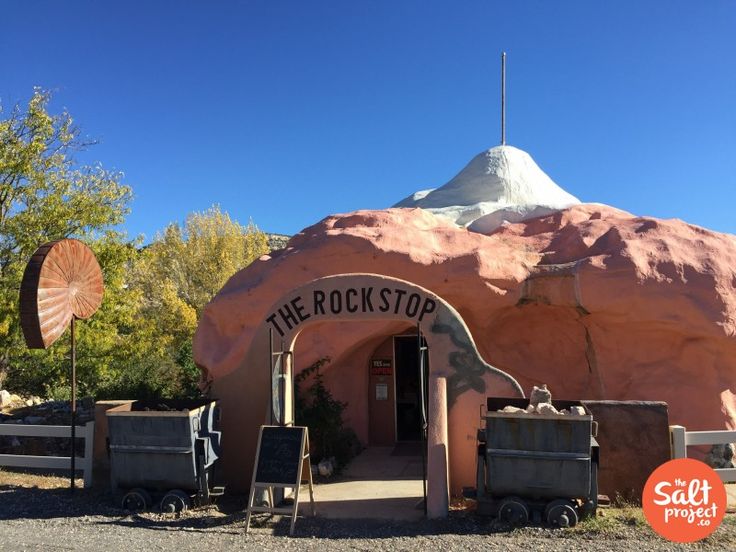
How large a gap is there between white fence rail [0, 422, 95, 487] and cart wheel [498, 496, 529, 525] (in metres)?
5.40

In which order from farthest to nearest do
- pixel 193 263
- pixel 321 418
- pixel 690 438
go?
pixel 193 263, pixel 321 418, pixel 690 438

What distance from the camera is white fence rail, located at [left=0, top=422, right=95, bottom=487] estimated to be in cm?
780

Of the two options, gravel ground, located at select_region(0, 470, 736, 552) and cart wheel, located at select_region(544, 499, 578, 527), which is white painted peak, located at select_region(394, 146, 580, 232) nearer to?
cart wheel, located at select_region(544, 499, 578, 527)

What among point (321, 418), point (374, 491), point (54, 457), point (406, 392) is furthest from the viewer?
point (406, 392)

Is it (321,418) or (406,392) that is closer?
(321,418)

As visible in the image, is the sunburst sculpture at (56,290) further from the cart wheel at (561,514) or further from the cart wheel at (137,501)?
the cart wheel at (561,514)

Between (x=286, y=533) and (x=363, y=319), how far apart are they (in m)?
2.55

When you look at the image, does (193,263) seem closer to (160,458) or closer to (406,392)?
(406,392)

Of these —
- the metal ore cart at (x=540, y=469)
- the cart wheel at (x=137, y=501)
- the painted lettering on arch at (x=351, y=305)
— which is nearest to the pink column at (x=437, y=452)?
the metal ore cart at (x=540, y=469)

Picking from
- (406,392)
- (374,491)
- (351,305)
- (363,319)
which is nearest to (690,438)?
(374,491)

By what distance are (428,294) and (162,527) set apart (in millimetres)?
3896

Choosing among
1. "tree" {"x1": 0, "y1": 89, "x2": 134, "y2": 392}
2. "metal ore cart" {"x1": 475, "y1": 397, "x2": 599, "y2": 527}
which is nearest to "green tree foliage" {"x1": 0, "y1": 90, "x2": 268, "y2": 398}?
"tree" {"x1": 0, "y1": 89, "x2": 134, "y2": 392}

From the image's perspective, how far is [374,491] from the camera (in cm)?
773

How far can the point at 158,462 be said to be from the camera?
21.8 feet
